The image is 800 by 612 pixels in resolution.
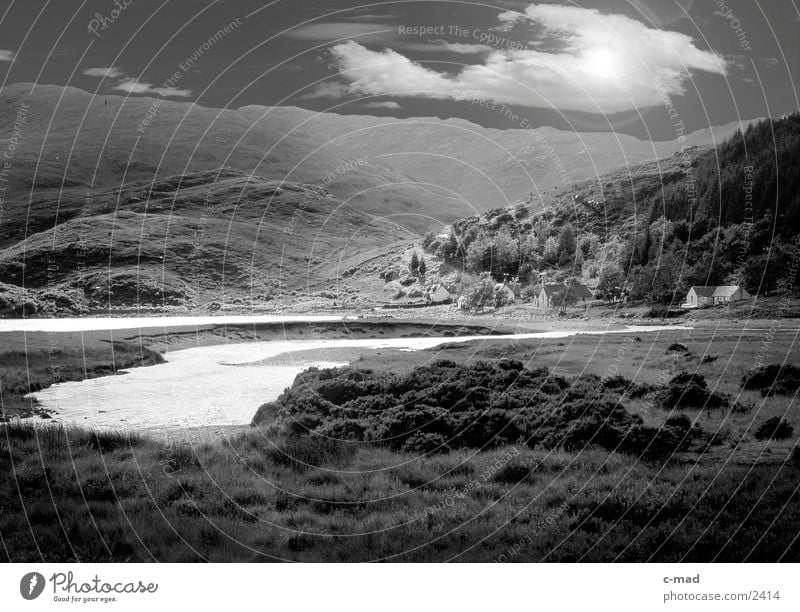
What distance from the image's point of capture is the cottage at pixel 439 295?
339 feet

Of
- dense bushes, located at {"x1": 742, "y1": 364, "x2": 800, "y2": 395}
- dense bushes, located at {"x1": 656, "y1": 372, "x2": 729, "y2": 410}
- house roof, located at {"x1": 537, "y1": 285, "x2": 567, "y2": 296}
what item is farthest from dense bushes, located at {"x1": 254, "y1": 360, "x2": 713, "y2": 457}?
house roof, located at {"x1": 537, "y1": 285, "x2": 567, "y2": 296}

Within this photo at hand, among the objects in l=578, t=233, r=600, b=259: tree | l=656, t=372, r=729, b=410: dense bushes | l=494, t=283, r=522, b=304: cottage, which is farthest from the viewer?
l=578, t=233, r=600, b=259: tree

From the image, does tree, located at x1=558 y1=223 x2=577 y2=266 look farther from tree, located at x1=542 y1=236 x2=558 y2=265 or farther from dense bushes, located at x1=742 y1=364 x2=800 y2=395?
dense bushes, located at x1=742 y1=364 x2=800 y2=395

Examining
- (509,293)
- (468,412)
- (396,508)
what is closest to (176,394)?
(468,412)

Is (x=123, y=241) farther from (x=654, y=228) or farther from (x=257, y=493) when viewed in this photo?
(x=257, y=493)

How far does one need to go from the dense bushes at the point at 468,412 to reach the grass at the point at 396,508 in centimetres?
92

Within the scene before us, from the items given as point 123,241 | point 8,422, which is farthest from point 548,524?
point 123,241

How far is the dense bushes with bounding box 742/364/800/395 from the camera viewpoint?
62.7 feet

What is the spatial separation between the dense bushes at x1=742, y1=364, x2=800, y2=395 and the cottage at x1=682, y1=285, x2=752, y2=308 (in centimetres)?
3134

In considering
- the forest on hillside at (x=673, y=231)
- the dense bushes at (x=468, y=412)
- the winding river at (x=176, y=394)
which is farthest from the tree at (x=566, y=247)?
the dense bushes at (x=468, y=412)

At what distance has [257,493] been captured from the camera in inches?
490

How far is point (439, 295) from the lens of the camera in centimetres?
10569

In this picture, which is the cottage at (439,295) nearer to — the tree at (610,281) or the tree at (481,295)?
the tree at (481,295)
